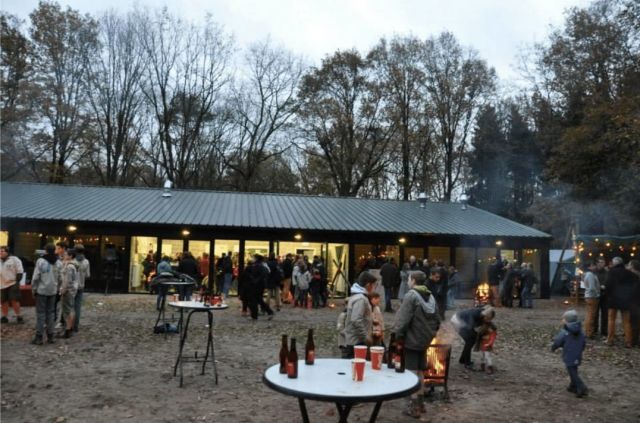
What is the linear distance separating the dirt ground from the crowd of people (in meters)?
0.36

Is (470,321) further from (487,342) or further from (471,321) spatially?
(487,342)

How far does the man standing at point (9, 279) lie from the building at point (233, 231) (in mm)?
8366

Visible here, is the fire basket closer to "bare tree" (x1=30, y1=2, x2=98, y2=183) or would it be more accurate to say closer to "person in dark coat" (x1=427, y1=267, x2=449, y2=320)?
"person in dark coat" (x1=427, y1=267, x2=449, y2=320)

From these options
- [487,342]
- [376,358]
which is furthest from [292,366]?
[487,342]

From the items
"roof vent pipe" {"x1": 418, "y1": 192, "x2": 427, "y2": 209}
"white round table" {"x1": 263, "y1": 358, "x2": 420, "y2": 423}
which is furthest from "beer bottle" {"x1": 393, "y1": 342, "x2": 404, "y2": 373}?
"roof vent pipe" {"x1": 418, "y1": 192, "x2": 427, "y2": 209}

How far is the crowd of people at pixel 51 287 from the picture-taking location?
9258 mm

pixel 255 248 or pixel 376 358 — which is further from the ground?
pixel 255 248

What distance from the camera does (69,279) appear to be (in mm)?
9844

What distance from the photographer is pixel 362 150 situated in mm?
37375

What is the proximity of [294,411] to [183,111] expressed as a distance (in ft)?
110

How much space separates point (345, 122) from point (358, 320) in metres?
31.8

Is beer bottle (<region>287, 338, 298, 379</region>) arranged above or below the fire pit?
above

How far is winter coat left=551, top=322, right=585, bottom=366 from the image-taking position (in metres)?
7.17

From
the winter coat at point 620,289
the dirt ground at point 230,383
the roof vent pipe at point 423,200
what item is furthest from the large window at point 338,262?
the winter coat at point 620,289
